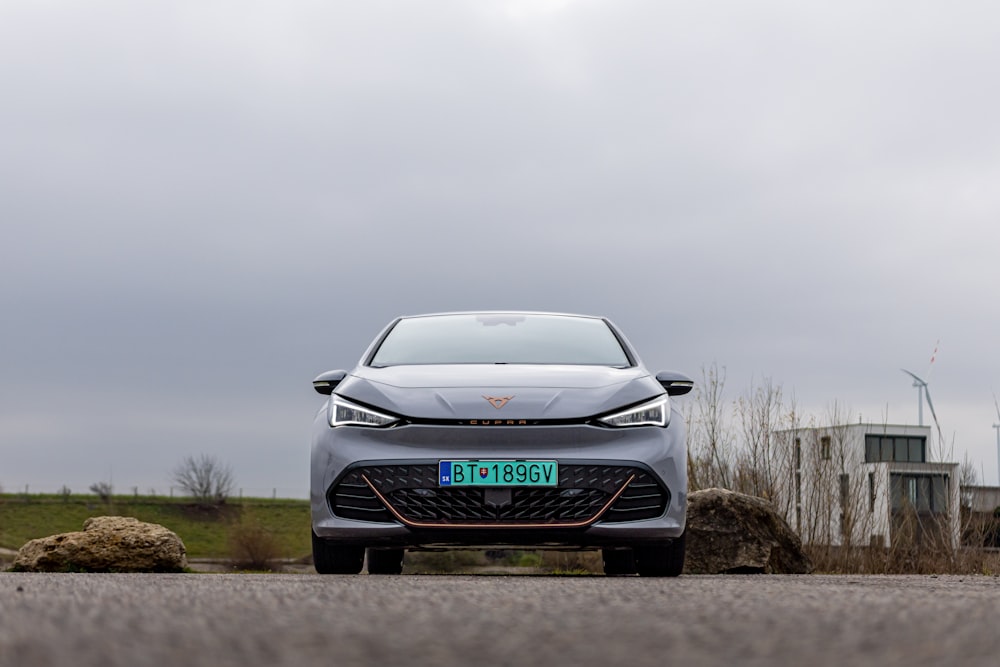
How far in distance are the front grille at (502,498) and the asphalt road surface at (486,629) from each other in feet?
7.04

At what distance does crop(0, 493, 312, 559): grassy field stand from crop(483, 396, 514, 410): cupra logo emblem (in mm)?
77007

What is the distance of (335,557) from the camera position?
705cm

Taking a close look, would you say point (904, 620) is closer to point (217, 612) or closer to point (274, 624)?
point (274, 624)

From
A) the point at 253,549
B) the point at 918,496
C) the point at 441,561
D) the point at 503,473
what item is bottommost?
the point at 253,549

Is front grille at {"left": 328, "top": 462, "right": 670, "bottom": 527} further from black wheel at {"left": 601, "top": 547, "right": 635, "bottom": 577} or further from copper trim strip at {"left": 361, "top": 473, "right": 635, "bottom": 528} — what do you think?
black wheel at {"left": 601, "top": 547, "right": 635, "bottom": 577}

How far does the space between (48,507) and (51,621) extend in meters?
95.0

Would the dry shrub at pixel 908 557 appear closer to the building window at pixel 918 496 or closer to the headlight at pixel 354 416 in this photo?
the building window at pixel 918 496

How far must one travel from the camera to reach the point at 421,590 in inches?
184

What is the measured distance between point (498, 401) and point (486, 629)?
3.75 metres

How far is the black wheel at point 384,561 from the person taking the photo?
8.62 m

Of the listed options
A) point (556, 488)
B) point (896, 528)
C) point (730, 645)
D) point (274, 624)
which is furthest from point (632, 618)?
point (896, 528)

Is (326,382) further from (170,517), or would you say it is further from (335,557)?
(170,517)

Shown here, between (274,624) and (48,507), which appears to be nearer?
(274,624)

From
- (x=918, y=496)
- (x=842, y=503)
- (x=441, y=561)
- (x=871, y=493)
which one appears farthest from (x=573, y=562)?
(x=441, y=561)
